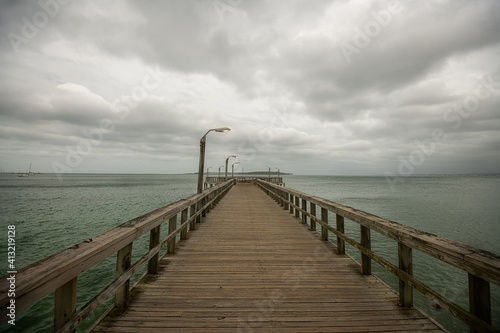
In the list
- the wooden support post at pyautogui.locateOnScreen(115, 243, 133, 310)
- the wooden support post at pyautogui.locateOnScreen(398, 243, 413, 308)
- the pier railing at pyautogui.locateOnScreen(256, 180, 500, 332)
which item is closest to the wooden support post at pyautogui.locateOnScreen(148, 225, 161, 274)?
the wooden support post at pyautogui.locateOnScreen(115, 243, 133, 310)

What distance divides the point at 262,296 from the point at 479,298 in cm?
214

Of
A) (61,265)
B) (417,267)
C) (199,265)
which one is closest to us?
(61,265)

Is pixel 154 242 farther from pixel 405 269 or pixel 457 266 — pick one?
pixel 457 266

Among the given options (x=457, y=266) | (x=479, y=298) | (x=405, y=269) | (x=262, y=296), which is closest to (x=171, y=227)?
(x=262, y=296)

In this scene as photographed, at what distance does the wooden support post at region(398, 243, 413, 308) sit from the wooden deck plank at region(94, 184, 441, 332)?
0.11 meters

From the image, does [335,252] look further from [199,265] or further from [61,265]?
[61,265]

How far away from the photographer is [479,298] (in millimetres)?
1751

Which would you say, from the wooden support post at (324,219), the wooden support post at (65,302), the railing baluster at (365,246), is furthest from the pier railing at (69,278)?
the wooden support post at (324,219)

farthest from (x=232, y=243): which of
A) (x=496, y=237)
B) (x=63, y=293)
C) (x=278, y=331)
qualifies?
(x=496, y=237)

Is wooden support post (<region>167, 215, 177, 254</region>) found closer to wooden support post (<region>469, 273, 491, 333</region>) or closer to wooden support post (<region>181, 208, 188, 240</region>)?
wooden support post (<region>181, 208, 188, 240</region>)

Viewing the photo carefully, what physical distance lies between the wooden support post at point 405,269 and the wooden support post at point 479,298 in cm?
77

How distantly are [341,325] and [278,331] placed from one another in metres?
0.70

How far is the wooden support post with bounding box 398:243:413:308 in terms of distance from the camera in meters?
2.56

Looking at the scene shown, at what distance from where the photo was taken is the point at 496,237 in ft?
40.0
